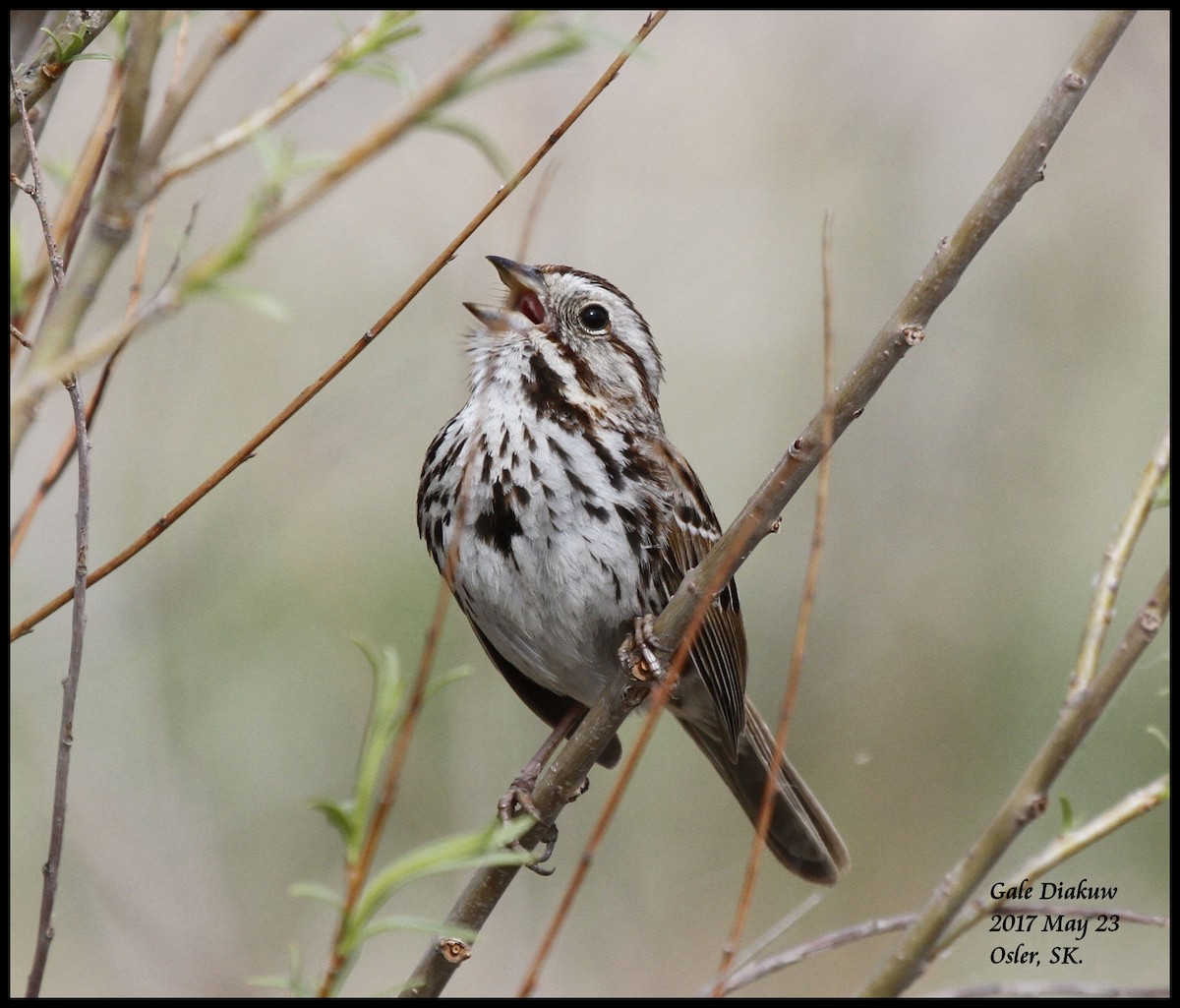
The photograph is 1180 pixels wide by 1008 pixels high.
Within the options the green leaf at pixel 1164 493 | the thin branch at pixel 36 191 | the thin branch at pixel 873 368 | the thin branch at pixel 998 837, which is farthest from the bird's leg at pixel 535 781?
the thin branch at pixel 36 191

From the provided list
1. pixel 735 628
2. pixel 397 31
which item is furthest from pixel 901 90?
pixel 397 31

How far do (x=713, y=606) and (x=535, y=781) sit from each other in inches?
34.8

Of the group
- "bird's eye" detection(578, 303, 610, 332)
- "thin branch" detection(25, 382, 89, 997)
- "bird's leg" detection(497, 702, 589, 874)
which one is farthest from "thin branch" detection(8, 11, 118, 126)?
"bird's eye" detection(578, 303, 610, 332)

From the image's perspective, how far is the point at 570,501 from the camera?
12.0 feet

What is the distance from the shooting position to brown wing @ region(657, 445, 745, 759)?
12.5 feet

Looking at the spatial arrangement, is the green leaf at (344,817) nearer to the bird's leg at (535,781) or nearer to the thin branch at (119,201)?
the thin branch at (119,201)

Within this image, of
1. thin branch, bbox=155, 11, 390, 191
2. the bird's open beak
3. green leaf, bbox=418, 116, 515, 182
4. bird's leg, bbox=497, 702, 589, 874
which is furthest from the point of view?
the bird's open beak

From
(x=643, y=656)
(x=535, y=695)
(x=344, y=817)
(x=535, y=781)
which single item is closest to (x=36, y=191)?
(x=344, y=817)

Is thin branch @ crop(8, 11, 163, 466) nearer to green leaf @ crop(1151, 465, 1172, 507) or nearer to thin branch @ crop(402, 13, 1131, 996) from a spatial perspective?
thin branch @ crop(402, 13, 1131, 996)

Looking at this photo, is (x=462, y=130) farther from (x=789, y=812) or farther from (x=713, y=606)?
(x=789, y=812)

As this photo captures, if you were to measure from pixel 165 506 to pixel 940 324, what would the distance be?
154 inches

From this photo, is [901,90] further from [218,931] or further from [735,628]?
[218,931]

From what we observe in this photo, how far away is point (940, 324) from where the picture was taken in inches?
255

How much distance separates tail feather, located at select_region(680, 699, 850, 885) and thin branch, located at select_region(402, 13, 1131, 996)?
178 cm
